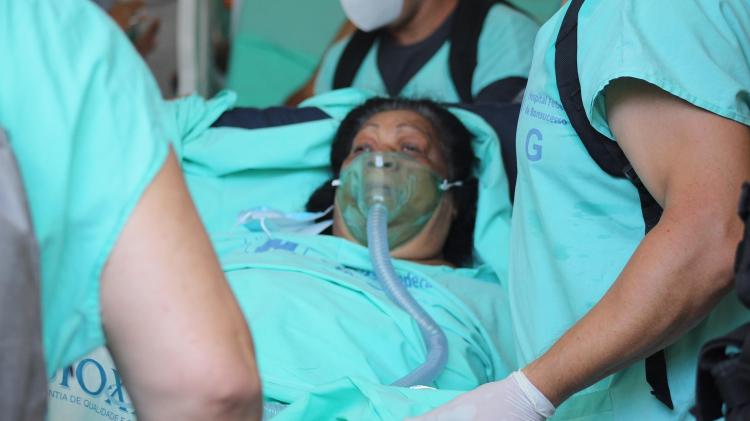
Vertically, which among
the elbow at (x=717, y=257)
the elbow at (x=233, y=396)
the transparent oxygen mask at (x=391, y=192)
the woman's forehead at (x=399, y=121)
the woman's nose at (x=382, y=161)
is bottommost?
the elbow at (x=233, y=396)

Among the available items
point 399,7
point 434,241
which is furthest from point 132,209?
point 399,7

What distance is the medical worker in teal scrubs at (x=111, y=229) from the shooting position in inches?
37.7

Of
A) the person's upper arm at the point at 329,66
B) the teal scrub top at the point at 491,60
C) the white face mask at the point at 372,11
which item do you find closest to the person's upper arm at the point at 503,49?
the teal scrub top at the point at 491,60

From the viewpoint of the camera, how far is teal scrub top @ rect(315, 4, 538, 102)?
126 inches

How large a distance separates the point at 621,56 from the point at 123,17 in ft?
9.91

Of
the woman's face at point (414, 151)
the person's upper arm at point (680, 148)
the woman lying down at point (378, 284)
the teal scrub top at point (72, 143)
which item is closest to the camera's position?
the teal scrub top at point (72, 143)

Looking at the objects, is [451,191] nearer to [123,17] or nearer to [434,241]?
[434,241]

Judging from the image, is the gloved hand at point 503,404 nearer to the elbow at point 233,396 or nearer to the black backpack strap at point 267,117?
the elbow at point 233,396

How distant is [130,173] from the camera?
0.98 meters

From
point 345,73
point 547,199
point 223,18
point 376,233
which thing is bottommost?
point 547,199

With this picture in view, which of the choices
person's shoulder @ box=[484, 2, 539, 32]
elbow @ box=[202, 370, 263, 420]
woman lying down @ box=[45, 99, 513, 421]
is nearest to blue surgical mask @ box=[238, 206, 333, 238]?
woman lying down @ box=[45, 99, 513, 421]

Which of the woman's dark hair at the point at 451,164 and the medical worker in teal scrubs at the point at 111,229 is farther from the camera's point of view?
the woman's dark hair at the point at 451,164

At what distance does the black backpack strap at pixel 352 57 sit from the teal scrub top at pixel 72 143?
2.45 metres

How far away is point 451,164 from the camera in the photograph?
291 cm
